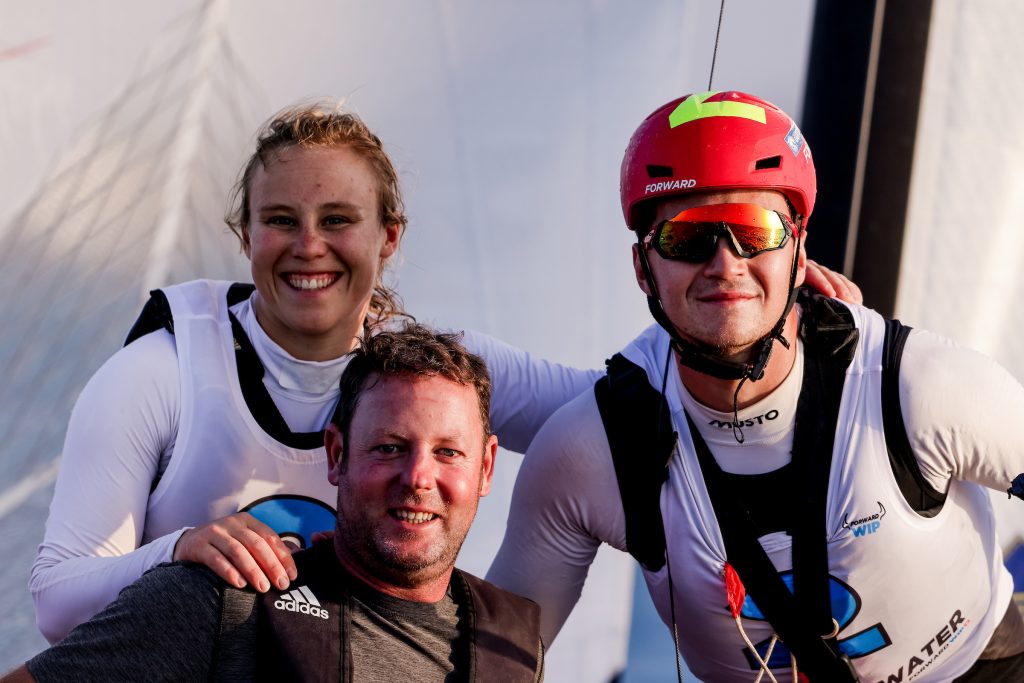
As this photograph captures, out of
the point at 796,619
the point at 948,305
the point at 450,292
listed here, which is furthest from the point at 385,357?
the point at 948,305

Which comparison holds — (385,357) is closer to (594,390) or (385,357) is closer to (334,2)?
(594,390)

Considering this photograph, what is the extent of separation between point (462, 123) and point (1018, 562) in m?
2.71

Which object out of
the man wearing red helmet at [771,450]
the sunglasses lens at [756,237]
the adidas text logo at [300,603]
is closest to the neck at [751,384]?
the man wearing red helmet at [771,450]

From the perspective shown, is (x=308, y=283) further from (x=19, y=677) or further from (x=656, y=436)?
(x=19, y=677)

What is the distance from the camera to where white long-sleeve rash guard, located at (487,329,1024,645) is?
2176 mm

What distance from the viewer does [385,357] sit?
210 cm

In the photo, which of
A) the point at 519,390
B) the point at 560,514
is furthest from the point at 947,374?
the point at 519,390

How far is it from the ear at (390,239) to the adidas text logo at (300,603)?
0.94 m

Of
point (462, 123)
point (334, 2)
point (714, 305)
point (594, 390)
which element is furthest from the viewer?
point (462, 123)

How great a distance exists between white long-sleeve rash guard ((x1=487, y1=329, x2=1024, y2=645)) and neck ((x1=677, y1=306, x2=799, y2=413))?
24 millimetres

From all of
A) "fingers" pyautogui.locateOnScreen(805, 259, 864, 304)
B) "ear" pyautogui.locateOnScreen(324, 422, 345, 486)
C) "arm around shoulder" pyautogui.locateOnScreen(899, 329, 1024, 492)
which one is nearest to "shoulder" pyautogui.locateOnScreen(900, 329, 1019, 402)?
"arm around shoulder" pyautogui.locateOnScreen(899, 329, 1024, 492)

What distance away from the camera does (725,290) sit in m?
2.20

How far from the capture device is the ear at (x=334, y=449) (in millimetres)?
2109

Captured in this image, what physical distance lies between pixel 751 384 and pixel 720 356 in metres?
0.13
